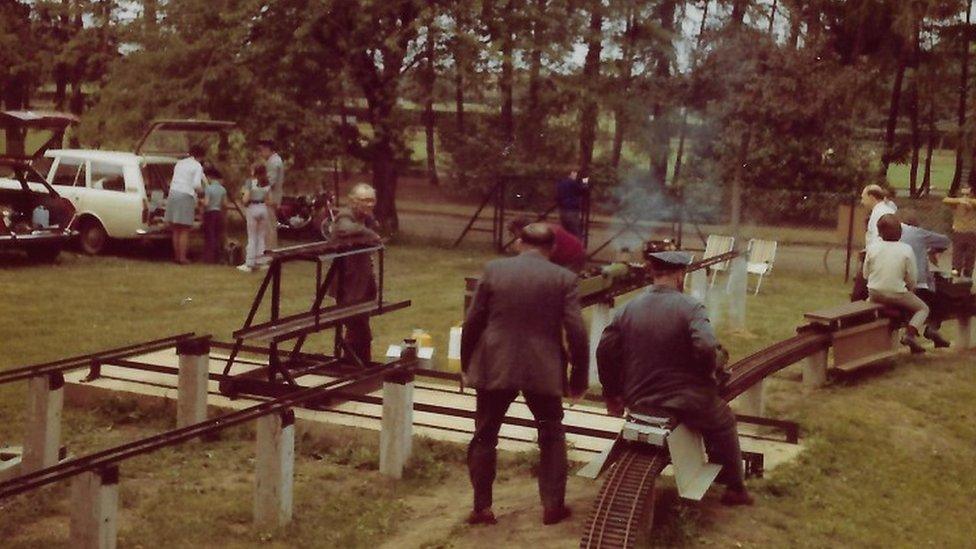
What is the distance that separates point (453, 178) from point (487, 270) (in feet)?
95.2

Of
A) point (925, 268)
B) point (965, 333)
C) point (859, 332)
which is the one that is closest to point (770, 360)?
point (859, 332)

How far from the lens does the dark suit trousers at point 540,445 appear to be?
284 inches

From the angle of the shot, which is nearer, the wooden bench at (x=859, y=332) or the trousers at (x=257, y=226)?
the wooden bench at (x=859, y=332)

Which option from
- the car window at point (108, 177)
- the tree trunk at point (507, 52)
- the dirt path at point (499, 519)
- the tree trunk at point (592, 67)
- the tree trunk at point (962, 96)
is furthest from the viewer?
the tree trunk at point (962, 96)

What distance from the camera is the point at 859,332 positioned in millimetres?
12312

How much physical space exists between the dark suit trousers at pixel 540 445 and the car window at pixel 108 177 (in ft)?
46.5

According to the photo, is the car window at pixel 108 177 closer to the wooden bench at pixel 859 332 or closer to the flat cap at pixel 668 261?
the wooden bench at pixel 859 332

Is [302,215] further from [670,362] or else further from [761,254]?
[670,362]

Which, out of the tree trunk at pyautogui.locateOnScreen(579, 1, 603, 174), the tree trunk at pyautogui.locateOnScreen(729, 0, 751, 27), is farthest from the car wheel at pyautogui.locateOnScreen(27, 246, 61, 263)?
the tree trunk at pyautogui.locateOnScreen(729, 0, 751, 27)

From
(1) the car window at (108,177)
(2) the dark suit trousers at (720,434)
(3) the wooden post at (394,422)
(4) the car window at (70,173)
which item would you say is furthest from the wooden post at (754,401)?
(4) the car window at (70,173)

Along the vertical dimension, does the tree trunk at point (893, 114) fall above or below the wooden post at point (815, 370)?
above

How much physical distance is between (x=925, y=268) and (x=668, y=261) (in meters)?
7.29

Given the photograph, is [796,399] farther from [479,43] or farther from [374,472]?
[479,43]

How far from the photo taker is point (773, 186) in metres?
32.0
